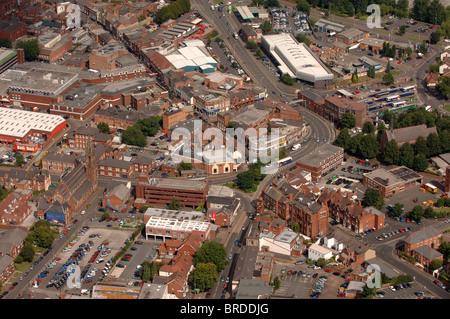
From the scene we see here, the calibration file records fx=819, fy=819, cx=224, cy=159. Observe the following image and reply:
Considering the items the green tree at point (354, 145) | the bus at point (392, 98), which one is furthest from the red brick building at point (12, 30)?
the green tree at point (354, 145)

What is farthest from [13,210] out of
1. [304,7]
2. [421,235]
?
[304,7]

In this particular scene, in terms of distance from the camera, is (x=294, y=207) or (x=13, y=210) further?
(x=13, y=210)

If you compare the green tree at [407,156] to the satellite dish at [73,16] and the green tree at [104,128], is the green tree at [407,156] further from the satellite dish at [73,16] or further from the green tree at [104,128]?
the satellite dish at [73,16]

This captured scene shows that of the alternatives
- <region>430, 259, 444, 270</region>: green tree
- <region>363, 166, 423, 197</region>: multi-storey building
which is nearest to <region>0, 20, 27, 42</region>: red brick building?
<region>363, 166, 423, 197</region>: multi-storey building

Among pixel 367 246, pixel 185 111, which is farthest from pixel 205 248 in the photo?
pixel 185 111

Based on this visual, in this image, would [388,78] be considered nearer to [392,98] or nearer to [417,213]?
[392,98]
